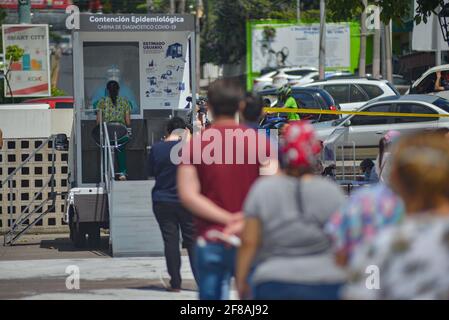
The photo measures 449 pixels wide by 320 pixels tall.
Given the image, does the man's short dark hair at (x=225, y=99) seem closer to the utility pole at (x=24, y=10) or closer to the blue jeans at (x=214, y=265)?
the blue jeans at (x=214, y=265)

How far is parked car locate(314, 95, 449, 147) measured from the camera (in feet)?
66.6

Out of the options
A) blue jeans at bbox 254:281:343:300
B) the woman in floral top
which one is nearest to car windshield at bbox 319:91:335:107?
blue jeans at bbox 254:281:343:300

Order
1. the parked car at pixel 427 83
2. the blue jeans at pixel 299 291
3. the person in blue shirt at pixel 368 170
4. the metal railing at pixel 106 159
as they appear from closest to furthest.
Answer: the blue jeans at pixel 299 291
the metal railing at pixel 106 159
the person in blue shirt at pixel 368 170
the parked car at pixel 427 83

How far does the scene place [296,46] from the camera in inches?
2173

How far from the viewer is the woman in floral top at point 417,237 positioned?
4.95m

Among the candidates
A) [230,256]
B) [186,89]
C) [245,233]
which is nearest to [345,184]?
[186,89]

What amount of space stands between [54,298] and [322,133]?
10594 millimetres

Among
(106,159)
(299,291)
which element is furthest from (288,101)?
(299,291)

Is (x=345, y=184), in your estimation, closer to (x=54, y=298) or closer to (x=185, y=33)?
(x=185, y=33)

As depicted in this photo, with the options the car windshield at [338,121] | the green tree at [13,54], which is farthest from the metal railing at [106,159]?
the green tree at [13,54]

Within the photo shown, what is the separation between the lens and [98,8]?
2320 inches

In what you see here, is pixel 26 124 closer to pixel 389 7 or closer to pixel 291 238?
pixel 389 7

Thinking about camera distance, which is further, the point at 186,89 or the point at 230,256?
the point at 186,89

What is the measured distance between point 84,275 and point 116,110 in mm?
3827
